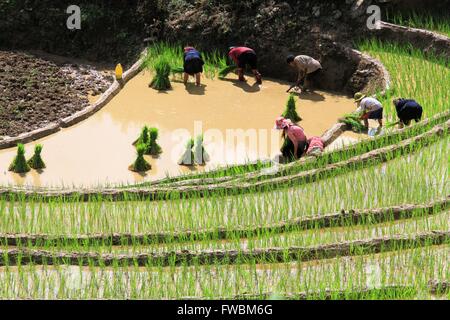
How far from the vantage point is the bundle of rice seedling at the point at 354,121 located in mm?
16453

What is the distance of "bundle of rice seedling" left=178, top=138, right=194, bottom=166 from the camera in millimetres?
15633

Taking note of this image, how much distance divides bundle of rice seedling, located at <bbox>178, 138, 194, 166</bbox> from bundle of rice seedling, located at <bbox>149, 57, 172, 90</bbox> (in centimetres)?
336

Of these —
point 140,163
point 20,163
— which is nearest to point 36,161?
point 20,163

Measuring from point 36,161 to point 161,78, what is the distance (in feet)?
13.4

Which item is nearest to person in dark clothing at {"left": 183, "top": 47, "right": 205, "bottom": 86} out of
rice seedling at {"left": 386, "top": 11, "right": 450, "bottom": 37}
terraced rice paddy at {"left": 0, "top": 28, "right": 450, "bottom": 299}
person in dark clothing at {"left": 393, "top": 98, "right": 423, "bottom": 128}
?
rice seedling at {"left": 386, "top": 11, "right": 450, "bottom": 37}

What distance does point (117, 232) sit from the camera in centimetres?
1202

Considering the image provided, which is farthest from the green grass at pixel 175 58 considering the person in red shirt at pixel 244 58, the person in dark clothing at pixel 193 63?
the person in red shirt at pixel 244 58

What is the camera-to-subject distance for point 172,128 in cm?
1714

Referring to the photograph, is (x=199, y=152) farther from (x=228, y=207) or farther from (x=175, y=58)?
(x=175, y=58)

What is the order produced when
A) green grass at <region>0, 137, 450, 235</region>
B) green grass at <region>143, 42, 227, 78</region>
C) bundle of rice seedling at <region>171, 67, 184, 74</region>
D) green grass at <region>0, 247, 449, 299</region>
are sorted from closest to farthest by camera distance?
green grass at <region>0, 247, 449, 299</region> < green grass at <region>0, 137, 450, 235</region> < bundle of rice seedling at <region>171, 67, 184, 74</region> < green grass at <region>143, 42, 227, 78</region>

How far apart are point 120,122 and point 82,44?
14.5 feet

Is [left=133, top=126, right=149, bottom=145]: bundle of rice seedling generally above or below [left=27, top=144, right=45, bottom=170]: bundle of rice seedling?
above

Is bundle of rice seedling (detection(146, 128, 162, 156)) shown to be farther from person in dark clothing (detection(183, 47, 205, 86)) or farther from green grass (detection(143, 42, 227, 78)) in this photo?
green grass (detection(143, 42, 227, 78))
